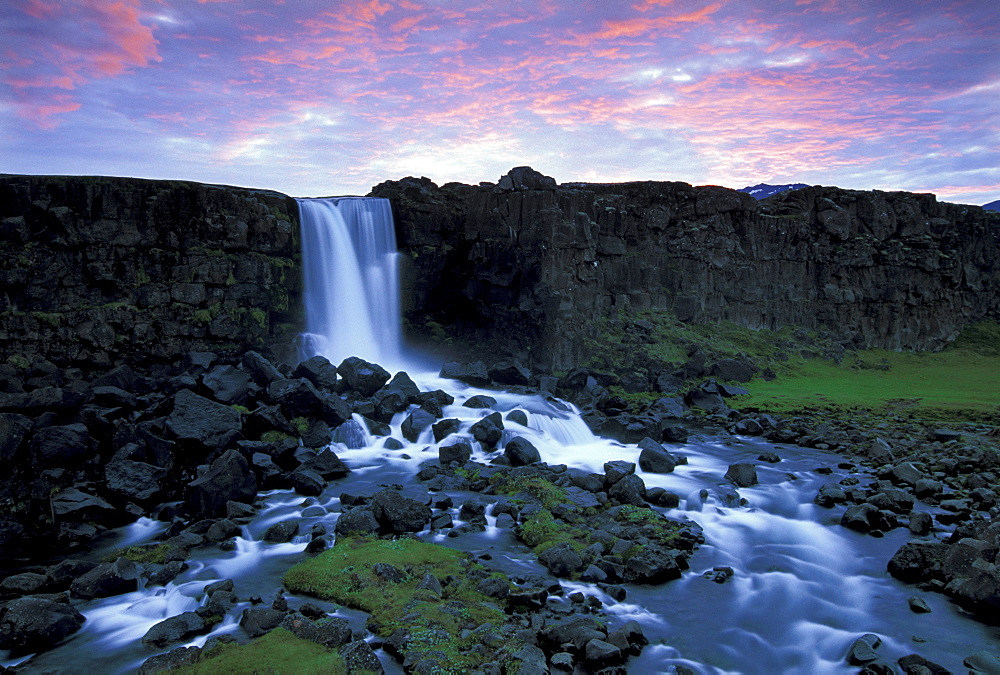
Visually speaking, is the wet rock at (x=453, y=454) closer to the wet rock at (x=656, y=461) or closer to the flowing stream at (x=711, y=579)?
the flowing stream at (x=711, y=579)

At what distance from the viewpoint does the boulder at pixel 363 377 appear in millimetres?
30609

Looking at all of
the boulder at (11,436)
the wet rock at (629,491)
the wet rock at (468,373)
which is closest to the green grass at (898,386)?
the wet rock at (468,373)

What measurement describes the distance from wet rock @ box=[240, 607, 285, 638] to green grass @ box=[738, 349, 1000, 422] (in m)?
30.2

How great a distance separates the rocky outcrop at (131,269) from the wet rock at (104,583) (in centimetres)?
2057

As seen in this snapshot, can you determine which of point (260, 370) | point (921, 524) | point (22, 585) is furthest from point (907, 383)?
point (22, 585)

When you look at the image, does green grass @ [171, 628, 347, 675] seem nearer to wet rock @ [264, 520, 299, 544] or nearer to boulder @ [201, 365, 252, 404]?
wet rock @ [264, 520, 299, 544]

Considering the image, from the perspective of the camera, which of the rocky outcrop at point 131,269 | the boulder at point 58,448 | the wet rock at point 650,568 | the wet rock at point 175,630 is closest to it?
the wet rock at point 175,630

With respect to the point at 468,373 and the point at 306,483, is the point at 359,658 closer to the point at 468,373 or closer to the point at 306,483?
the point at 306,483

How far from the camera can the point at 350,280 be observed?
39469mm

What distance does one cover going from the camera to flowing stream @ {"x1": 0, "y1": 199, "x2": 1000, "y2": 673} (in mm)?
11523

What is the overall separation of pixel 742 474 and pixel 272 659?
1730cm

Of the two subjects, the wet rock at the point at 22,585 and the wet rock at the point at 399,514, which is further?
the wet rock at the point at 399,514

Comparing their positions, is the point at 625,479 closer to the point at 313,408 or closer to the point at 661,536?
the point at 661,536

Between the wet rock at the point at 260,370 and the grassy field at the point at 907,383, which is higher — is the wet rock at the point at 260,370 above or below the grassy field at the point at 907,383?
above
